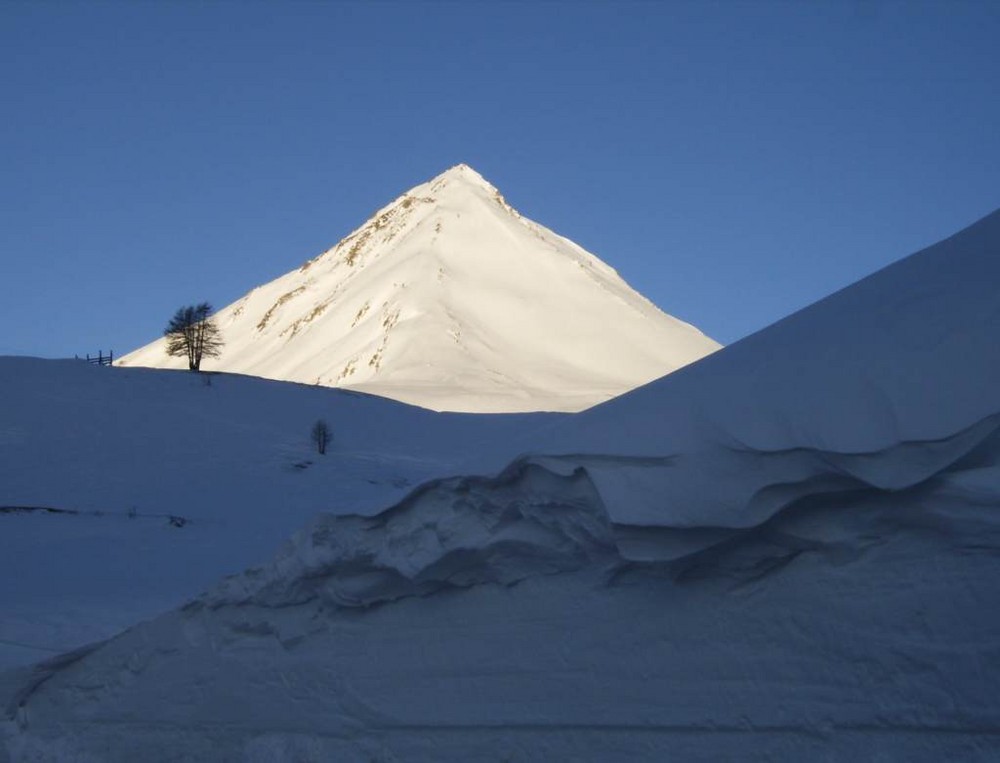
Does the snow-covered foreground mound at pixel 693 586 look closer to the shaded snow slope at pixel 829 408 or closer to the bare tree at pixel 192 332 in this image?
the shaded snow slope at pixel 829 408

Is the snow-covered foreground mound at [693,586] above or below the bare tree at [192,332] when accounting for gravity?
below

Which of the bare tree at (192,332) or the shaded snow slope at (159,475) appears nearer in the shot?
the shaded snow slope at (159,475)

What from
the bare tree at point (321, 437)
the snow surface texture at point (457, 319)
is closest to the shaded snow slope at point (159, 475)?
the bare tree at point (321, 437)

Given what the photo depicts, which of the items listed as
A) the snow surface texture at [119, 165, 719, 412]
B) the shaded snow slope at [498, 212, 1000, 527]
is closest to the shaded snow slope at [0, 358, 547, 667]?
the shaded snow slope at [498, 212, 1000, 527]

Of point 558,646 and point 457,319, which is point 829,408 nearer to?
point 558,646

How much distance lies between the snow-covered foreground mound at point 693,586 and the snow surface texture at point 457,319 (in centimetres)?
2733

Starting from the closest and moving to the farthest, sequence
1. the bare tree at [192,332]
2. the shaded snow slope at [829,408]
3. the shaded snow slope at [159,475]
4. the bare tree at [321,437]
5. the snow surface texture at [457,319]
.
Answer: the shaded snow slope at [829,408] < the shaded snow slope at [159,475] < the bare tree at [321,437] < the bare tree at [192,332] < the snow surface texture at [457,319]

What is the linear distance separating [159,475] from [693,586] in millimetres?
13538

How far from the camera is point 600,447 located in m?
4.73

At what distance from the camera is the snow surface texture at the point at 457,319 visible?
149 ft

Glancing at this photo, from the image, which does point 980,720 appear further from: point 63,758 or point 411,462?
point 411,462

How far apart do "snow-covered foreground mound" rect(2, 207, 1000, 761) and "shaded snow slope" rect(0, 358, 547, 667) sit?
0.62m

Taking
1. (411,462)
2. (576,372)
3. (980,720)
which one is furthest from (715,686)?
(576,372)

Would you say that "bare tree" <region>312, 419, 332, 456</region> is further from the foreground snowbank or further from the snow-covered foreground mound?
the snow-covered foreground mound
